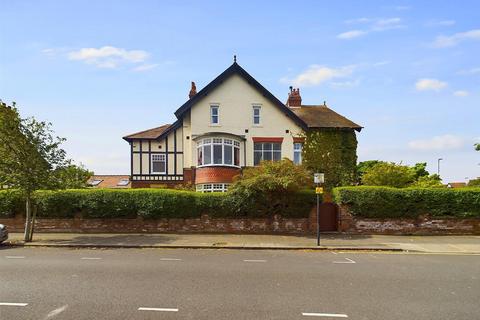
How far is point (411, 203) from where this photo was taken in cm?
2080

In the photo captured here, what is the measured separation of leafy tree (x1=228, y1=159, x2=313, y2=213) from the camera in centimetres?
2041

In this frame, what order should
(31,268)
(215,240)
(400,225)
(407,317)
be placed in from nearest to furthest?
(407,317) → (31,268) → (215,240) → (400,225)

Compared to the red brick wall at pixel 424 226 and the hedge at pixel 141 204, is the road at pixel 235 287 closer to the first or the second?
the red brick wall at pixel 424 226

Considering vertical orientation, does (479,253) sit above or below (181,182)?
below

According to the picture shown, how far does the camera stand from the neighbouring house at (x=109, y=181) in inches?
2023

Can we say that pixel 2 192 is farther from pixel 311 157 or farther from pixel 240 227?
pixel 311 157

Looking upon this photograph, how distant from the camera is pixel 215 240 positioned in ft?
59.8

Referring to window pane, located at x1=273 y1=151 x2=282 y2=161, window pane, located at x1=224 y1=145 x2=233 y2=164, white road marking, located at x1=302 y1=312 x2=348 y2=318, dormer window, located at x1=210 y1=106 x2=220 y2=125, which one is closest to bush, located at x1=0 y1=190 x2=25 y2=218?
window pane, located at x1=224 y1=145 x2=233 y2=164

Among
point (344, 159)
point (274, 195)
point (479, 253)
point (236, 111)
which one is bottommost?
point (479, 253)

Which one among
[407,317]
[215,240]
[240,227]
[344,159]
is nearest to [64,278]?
[407,317]

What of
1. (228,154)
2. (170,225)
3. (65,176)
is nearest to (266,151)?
(228,154)

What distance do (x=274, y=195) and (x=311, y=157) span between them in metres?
9.11

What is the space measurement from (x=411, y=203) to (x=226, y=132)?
46.9 feet

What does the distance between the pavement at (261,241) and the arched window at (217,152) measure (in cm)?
1029
